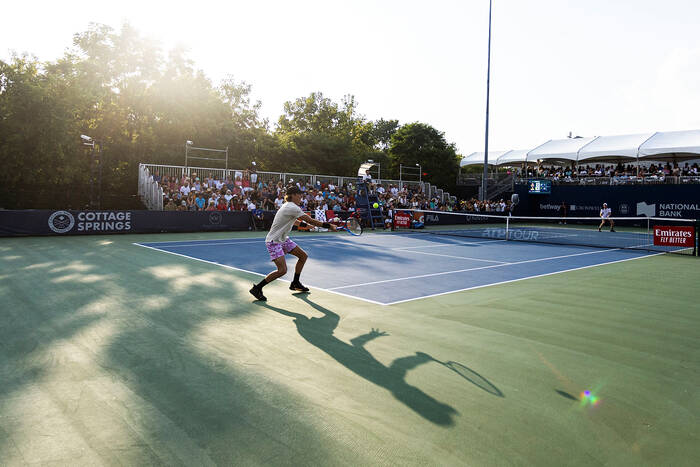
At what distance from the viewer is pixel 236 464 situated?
120 inches

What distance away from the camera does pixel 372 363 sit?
5.03 m

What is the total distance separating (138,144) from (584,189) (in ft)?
119

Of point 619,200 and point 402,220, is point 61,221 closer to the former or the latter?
point 402,220

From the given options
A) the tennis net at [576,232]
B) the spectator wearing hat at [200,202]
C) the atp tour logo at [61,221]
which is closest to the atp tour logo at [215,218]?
the spectator wearing hat at [200,202]

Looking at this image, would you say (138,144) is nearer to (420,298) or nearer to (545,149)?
(420,298)

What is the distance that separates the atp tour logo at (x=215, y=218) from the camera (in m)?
23.5

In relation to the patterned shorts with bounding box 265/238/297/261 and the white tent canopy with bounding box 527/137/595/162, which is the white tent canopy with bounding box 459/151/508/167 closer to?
the white tent canopy with bounding box 527/137/595/162

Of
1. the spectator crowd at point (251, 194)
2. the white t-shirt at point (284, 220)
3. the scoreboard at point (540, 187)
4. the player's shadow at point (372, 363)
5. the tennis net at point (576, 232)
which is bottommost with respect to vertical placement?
the player's shadow at point (372, 363)

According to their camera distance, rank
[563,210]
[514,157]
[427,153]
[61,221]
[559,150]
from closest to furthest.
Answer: [61,221]
[563,210]
[559,150]
[514,157]
[427,153]

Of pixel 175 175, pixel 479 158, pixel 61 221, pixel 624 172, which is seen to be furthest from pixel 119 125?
pixel 624 172

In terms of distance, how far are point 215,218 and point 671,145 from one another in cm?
3501

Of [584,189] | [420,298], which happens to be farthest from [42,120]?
[584,189]

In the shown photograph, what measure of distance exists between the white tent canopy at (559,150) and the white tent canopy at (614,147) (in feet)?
2.23

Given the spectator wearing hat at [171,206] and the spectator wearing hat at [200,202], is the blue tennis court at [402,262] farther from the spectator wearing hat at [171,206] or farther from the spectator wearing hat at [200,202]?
the spectator wearing hat at [171,206]
